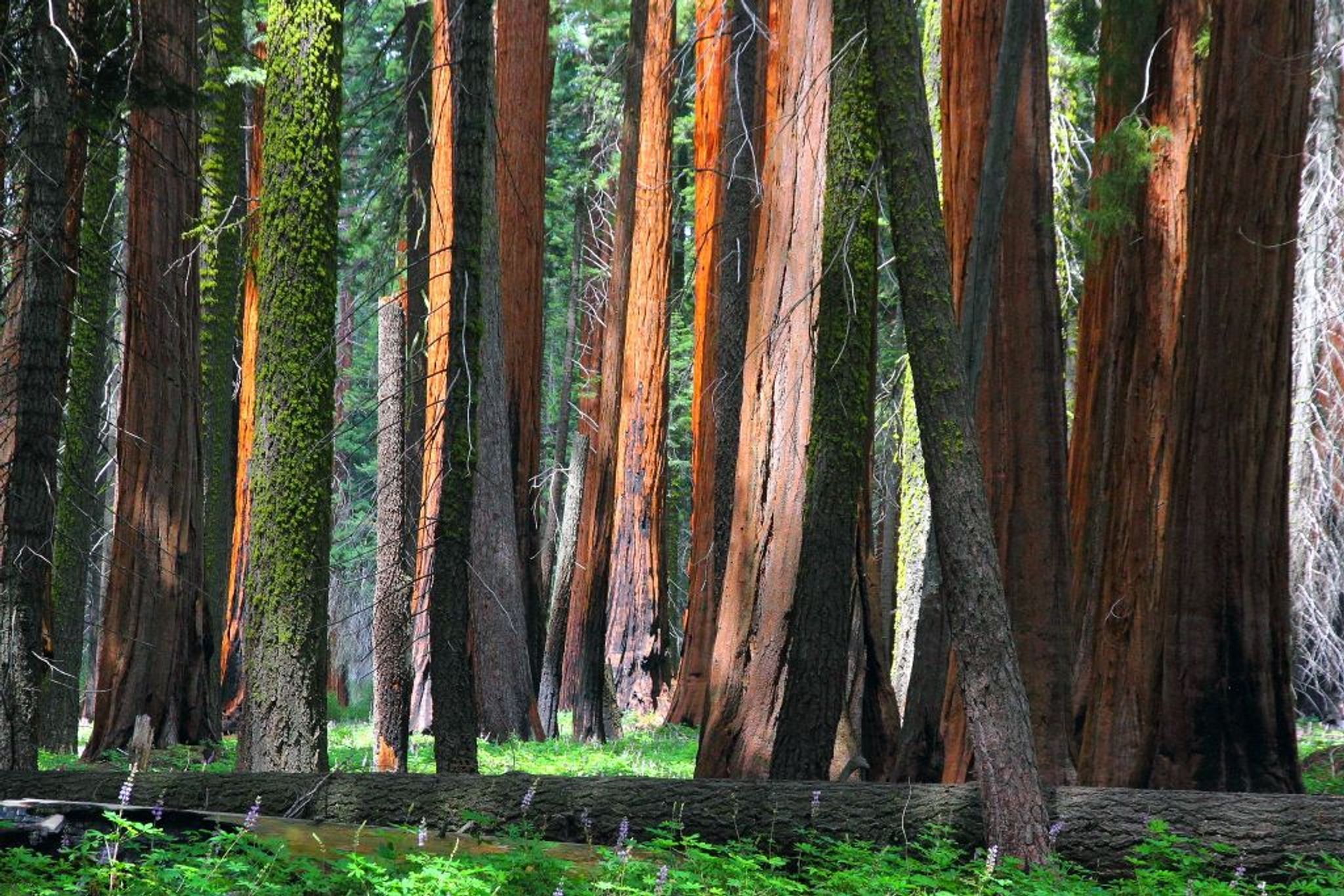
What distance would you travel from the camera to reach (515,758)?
474 inches

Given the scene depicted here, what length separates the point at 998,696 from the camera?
6.25m

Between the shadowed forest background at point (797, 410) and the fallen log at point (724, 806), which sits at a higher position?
the shadowed forest background at point (797, 410)

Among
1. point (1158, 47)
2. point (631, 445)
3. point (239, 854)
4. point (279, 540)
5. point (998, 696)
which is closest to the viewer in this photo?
point (239, 854)

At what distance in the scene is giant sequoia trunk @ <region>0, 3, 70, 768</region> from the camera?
775 centimetres

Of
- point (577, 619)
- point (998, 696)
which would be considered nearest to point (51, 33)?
point (998, 696)

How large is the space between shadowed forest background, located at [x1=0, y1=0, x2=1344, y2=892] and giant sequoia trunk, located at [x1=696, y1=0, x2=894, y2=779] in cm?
3

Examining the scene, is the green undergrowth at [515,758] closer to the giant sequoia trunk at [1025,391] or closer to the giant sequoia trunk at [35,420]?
the giant sequoia trunk at [35,420]

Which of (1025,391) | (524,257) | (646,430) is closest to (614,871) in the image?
(1025,391)

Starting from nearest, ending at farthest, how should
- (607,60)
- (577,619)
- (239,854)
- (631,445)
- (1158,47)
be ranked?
(239,854) → (1158,47) → (577,619) → (631,445) → (607,60)

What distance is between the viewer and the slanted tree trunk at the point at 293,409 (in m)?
7.73

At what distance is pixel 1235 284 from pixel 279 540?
5856 millimetres

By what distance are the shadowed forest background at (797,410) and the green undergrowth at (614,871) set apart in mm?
392

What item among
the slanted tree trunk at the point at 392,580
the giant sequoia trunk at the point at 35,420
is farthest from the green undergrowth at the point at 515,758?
the giant sequoia trunk at the point at 35,420

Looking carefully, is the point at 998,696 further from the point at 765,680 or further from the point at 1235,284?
the point at 1235,284
